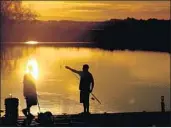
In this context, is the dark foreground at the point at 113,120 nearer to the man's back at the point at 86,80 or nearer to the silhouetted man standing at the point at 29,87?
the silhouetted man standing at the point at 29,87

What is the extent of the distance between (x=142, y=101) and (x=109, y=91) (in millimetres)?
5549

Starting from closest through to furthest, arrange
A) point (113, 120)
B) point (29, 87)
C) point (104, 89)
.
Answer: point (29, 87) → point (113, 120) → point (104, 89)

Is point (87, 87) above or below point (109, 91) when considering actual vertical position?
above

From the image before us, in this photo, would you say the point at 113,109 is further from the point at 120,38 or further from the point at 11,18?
the point at 120,38

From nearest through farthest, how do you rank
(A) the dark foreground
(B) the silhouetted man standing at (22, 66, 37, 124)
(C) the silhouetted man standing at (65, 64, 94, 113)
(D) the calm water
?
(A) the dark foreground, (B) the silhouetted man standing at (22, 66, 37, 124), (C) the silhouetted man standing at (65, 64, 94, 113), (D) the calm water

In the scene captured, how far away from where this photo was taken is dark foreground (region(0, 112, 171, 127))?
13.9m

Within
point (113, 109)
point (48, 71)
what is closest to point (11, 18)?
point (48, 71)

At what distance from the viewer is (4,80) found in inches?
1658

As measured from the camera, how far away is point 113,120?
48.4ft

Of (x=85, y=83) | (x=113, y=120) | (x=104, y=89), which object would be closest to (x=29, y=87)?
(x=85, y=83)

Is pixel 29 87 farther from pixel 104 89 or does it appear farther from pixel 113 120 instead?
pixel 104 89

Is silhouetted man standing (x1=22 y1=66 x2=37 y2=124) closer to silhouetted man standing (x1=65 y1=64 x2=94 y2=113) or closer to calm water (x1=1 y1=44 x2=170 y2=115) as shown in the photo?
silhouetted man standing (x1=65 y1=64 x2=94 y2=113)

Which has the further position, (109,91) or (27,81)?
(109,91)

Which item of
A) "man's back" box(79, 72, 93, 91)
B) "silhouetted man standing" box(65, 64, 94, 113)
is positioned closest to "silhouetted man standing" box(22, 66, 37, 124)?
"silhouetted man standing" box(65, 64, 94, 113)
